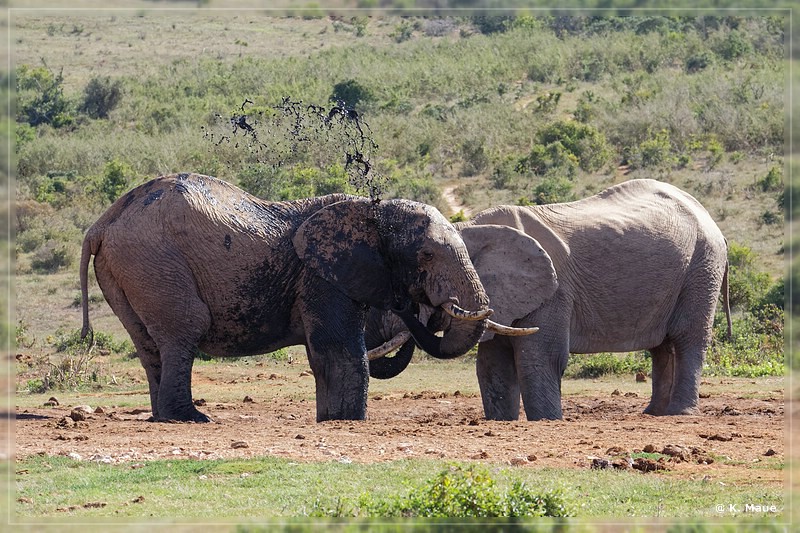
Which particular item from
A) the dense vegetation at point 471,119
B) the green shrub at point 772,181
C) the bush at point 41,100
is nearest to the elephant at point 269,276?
the dense vegetation at point 471,119

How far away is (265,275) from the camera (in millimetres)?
13141

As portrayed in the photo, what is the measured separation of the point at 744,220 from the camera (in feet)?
90.7

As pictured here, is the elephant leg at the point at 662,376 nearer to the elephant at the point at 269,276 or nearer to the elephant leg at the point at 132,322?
the elephant at the point at 269,276

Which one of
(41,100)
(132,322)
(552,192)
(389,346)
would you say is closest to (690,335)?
(389,346)

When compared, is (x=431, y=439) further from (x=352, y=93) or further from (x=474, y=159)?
(x=352, y=93)

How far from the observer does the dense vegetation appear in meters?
28.7

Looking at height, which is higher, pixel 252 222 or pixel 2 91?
→ pixel 2 91

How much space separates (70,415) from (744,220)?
17481mm

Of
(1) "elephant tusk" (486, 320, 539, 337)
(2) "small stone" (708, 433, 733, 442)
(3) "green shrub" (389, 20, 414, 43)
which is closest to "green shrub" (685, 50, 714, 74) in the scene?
(3) "green shrub" (389, 20, 414, 43)

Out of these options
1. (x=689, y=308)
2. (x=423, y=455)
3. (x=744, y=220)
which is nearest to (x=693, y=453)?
(x=423, y=455)

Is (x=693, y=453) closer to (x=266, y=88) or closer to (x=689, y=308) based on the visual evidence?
(x=689, y=308)

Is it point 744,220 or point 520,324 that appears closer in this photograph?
point 520,324

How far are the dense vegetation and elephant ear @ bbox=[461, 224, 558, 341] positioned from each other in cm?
647

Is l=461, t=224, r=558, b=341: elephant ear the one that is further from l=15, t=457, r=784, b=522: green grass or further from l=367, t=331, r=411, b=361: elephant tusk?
l=15, t=457, r=784, b=522: green grass
